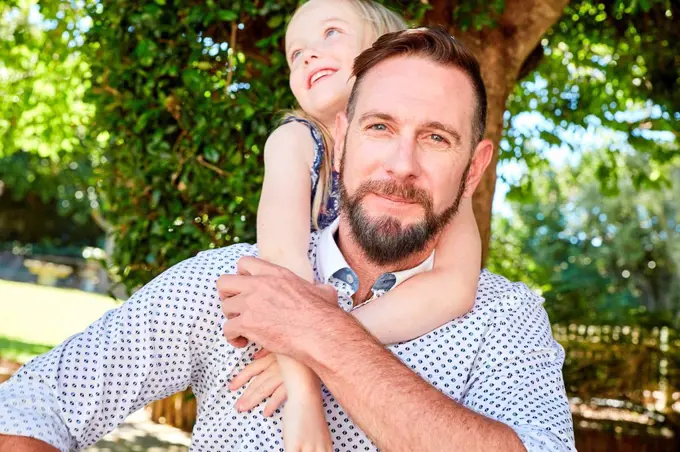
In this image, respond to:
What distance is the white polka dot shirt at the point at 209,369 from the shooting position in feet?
7.28

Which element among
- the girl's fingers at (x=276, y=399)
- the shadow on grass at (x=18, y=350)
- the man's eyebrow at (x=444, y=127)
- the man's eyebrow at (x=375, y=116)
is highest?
the man's eyebrow at (x=375, y=116)

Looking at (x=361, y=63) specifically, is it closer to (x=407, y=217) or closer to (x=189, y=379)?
(x=407, y=217)

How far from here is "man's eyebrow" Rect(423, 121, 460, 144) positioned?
2.40m

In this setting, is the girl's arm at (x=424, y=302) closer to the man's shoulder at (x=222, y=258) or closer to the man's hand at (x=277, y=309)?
the man's hand at (x=277, y=309)

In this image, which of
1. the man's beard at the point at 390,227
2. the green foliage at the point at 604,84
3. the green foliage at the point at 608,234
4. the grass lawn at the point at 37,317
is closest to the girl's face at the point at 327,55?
the man's beard at the point at 390,227

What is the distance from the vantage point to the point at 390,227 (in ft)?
7.97

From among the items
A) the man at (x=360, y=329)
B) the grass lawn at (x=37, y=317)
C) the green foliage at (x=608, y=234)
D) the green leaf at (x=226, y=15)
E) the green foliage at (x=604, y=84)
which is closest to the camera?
the man at (x=360, y=329)

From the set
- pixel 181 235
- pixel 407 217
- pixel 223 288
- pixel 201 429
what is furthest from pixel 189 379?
pixel 181 235

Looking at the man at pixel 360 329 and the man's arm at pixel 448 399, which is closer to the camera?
the man's arm at pixel 448 399

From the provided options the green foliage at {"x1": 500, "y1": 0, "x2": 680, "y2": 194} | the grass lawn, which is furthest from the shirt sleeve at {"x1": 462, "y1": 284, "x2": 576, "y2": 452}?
the grass lawn

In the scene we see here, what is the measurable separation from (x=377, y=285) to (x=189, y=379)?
621mm

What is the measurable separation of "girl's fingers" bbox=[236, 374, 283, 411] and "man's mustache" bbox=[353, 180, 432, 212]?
595 millimetres

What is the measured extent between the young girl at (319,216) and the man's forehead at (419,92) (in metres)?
0.29

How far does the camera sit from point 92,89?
177 inches
